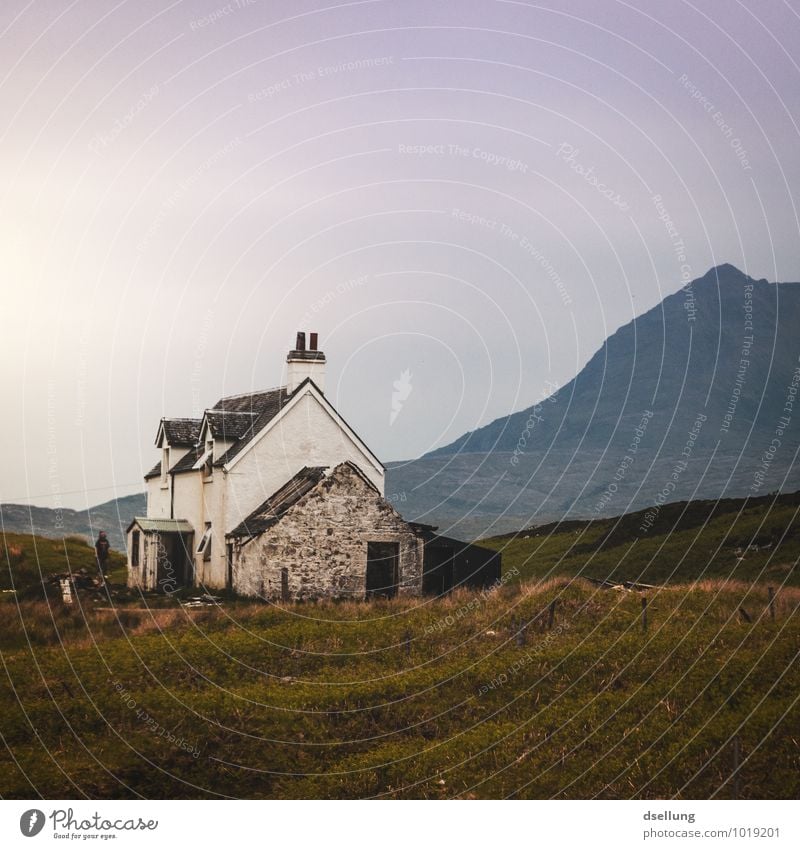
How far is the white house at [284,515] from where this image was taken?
30828mm

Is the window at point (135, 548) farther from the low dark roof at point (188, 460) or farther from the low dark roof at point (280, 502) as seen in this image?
the low dark roof at point (280, 502)

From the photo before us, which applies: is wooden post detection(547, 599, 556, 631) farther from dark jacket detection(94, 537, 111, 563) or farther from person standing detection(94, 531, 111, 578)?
dark jacket detection(94, 537, 111, 563)

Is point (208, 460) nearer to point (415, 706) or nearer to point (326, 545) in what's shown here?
point (326, 545)

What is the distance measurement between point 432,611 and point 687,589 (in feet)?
22.4

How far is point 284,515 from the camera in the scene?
30.7 meters

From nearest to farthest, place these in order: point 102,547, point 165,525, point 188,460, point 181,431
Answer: point 165,525, point 102,547, point 188,460, point 181,431

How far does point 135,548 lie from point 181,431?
17.5 feet

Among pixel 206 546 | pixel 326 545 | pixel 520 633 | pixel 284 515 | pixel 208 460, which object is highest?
pixel 208 460

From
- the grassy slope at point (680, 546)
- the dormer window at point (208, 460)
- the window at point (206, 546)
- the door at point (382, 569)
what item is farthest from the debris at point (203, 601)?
the grassy slope at point (680, 546)

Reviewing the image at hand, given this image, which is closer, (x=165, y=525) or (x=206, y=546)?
(x=206, y=546)

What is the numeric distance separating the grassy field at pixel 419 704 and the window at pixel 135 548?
14814mm

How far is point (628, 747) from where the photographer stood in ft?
50.9

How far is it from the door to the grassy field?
6.70 m

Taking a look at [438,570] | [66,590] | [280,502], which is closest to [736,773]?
[438,570]
